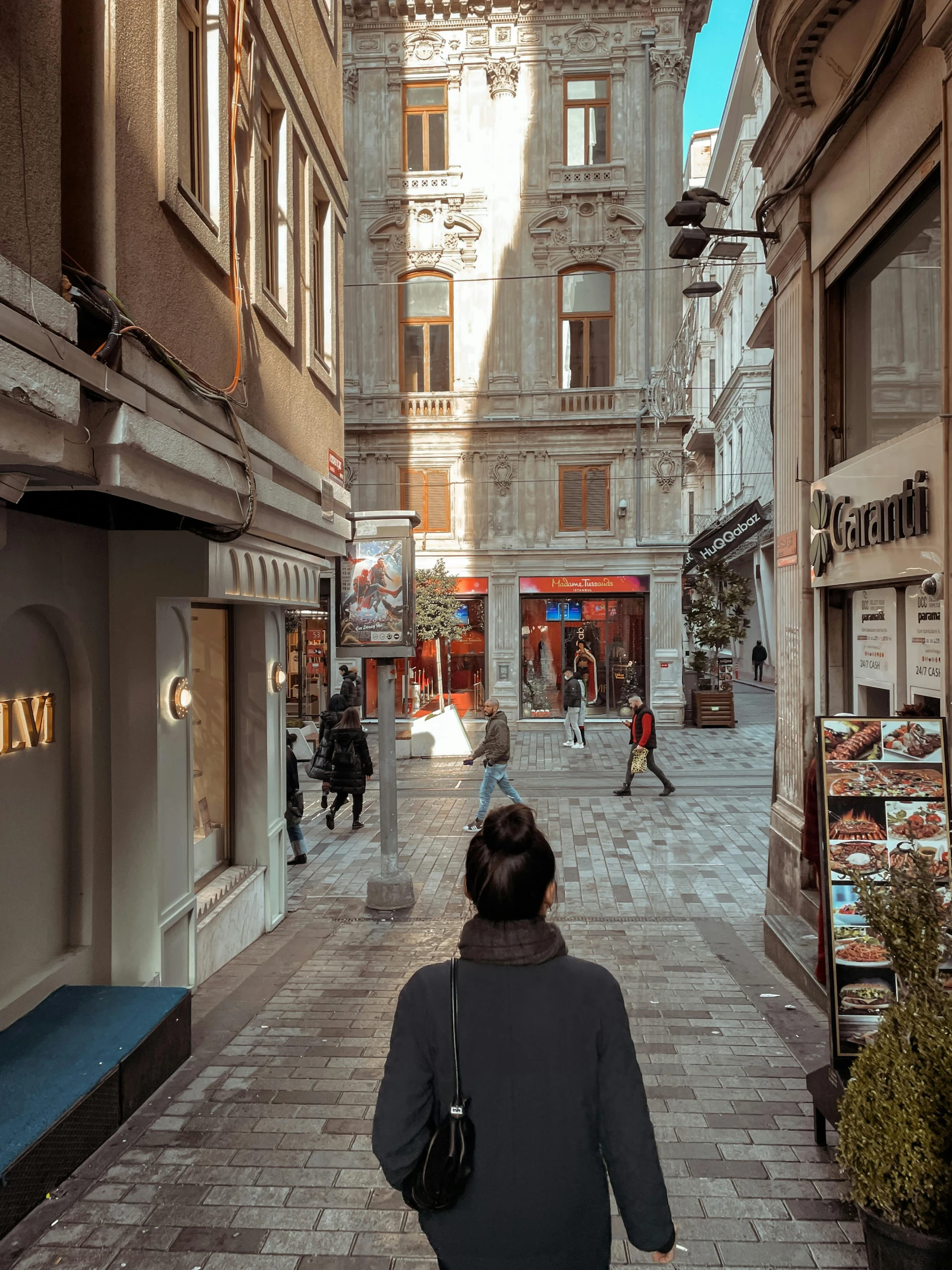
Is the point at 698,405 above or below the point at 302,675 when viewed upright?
above

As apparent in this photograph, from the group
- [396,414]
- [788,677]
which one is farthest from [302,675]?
[788,677]

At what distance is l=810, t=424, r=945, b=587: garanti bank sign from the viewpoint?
5.20 meters

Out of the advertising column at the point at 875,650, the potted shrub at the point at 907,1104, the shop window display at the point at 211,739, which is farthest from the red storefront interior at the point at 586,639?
the potted shrub at the point at 907,1104

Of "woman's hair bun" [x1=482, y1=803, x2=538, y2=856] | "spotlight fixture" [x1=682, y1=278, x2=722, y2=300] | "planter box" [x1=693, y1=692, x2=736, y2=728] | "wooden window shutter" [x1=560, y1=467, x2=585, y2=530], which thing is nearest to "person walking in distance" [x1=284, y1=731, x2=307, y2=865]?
"spotlight fixture" [x1=682, y1=278, x2=722, y2=300]

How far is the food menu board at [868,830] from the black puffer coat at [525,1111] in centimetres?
245

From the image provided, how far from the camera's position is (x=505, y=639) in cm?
2392

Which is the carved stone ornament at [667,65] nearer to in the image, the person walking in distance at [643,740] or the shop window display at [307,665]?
the shop window display at [307,665]

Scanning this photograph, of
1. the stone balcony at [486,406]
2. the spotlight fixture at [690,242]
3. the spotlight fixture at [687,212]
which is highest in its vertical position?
the stone balcony at [486,406]

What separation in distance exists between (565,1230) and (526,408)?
23.0m

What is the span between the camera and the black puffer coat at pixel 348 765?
12055 millimetres

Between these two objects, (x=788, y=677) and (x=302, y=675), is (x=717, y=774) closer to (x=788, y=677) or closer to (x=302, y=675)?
(x=788, y=677)

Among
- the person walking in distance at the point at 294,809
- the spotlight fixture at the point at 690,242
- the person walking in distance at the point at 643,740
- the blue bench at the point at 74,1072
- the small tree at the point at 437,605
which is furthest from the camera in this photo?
the small tree at the point at 437,605

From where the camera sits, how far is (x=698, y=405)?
152 ft

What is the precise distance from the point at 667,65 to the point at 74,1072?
26076mm
